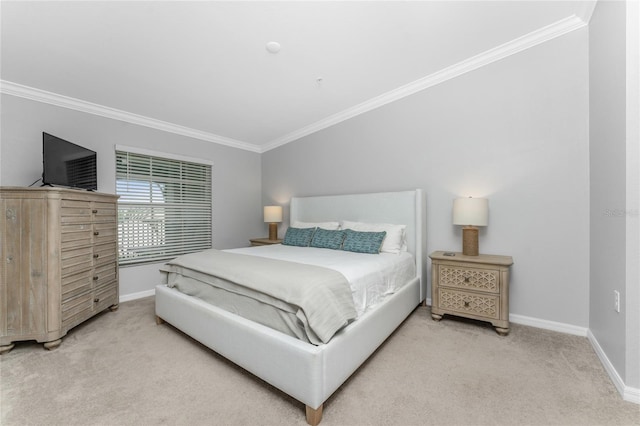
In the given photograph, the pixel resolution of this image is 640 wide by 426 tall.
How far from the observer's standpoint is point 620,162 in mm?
1590

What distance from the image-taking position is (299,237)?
351 centimetres

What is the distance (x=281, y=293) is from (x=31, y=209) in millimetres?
2310

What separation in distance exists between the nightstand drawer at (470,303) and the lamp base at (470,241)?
39cm

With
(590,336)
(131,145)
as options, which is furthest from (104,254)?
(590,336)

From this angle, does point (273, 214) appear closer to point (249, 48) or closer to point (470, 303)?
point (249, 48)

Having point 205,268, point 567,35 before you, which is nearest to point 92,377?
point 205,268

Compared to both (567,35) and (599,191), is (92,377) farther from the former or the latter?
(567,35)

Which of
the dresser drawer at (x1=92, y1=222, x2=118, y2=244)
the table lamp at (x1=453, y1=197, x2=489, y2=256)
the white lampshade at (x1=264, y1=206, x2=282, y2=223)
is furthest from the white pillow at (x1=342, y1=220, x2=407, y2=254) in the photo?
the dresser drawer at (x1=92, y1=222, x2=118, y2=244)

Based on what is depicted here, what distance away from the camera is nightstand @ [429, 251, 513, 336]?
89.0 inches

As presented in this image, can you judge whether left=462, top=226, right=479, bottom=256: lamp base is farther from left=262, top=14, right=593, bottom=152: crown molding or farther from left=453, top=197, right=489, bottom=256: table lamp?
left=262, top=14, right=593, bottom=152: crown molding

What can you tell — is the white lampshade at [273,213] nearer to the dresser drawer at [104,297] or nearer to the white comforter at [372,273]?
the white comforter at [372,273]

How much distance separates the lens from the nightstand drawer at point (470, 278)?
7.54 feet

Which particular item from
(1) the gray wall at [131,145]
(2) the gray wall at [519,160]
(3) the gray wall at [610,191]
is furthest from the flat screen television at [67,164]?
(3) the gray wall at [610,191]

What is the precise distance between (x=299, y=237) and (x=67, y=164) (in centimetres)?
262
